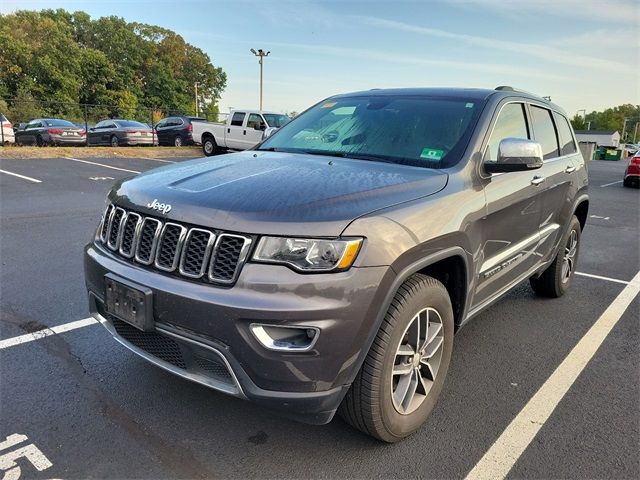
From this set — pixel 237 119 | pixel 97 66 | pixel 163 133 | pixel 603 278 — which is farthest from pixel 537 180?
pixel 97 66

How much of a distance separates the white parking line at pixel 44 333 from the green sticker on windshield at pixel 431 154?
9.12 feet

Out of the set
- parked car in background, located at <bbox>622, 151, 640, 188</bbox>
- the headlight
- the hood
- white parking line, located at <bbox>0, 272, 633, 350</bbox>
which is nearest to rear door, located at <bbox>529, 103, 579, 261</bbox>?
the hood

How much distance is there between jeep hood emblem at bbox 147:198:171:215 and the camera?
7.79ft

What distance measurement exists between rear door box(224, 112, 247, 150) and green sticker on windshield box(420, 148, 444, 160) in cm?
1642

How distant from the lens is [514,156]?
293 cm

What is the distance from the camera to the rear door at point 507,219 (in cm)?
308

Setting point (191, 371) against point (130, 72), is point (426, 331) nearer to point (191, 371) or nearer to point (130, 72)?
point (191, 371)

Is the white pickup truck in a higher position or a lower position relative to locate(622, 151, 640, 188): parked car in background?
higher

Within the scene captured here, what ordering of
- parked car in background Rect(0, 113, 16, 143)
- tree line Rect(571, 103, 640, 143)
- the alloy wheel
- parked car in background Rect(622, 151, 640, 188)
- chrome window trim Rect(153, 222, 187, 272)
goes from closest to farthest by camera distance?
chrome window trim Rect(153, 222, 187, 272)
the alloy wheel
parked car in background Rect(622, 151, 640, 188)
parked car in background Rect(0, 113, 16, 143)
tree line Rect(571, 103, 640, 143)

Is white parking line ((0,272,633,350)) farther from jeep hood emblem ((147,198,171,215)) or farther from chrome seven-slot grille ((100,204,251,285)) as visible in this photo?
jeep hood emblem ((147,198,171,215))

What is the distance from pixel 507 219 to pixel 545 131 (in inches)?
54.2

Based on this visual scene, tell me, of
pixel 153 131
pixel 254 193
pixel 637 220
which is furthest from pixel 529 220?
pixel 153 131

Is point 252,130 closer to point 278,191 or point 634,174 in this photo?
point 634,174

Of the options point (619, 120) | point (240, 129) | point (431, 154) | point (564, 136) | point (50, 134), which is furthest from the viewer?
point (619, 120)
